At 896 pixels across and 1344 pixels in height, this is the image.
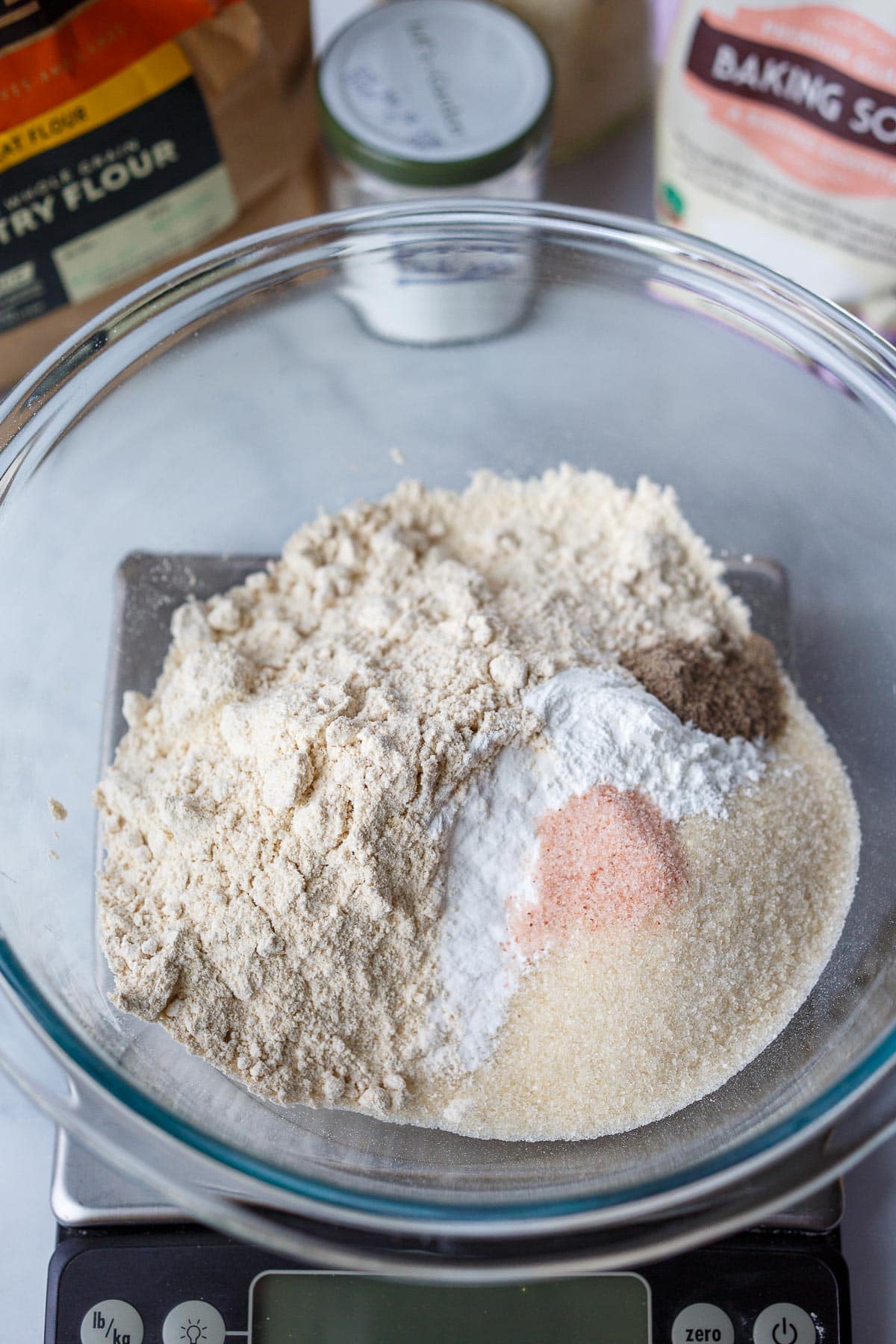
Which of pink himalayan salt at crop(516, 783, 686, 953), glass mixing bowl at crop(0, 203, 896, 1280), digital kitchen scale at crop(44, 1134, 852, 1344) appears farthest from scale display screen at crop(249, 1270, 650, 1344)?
pink himalayan salt at crop(516, 783, 686, 953)

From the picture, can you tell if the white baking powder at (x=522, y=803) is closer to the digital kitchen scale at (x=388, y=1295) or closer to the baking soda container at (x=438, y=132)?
the digital kitchen scale at (x=388, y=1295)

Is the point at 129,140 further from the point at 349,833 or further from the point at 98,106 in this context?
the point at 349,833

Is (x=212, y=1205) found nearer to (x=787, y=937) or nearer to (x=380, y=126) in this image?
(x=787, y=937)

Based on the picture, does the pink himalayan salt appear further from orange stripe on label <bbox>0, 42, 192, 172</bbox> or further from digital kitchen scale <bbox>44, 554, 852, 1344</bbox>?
orange stripe on label <bbox>0, 42, 192, 172</bbox>

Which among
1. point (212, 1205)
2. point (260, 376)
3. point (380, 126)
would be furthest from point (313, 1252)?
point (380, 126)

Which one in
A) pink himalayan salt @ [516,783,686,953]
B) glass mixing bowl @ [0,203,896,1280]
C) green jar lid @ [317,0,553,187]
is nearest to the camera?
glass mixing bowl @ [0,203,896,1280]

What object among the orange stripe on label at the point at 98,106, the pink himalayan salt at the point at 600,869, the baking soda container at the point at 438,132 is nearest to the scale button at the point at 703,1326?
the pink himalayan salt at the point at 600,869

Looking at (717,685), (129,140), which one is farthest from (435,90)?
(717,685)
